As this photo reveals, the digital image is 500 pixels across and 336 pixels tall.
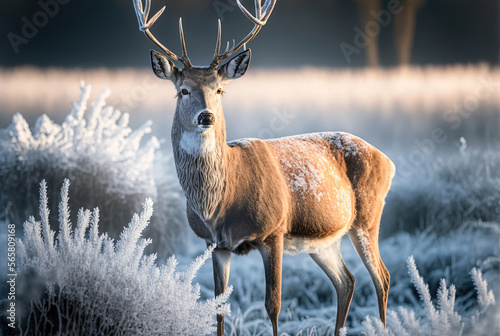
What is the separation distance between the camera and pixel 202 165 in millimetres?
3717

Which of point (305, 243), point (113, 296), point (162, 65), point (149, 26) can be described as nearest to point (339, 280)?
point (305, 243)

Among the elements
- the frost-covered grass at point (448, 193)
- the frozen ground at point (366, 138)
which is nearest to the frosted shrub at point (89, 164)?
the frozen ground at point (366, 138)

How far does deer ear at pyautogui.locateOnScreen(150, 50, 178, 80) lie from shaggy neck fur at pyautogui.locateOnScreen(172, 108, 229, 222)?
0.29 meters

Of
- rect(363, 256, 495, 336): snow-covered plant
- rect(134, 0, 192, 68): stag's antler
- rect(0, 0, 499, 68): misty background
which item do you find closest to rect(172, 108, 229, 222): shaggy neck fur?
rect(134, 0, 192, 68): stag's antler

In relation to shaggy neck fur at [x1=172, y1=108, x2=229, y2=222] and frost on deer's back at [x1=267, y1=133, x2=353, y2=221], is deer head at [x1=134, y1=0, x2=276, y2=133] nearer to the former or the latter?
shaggy neck fur at [x1=172, y1=108, x2=229, y2=222]

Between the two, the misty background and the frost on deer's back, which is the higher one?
the misty background

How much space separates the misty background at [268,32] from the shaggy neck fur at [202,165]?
194 centimetres

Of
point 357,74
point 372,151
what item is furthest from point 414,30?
point 372,151

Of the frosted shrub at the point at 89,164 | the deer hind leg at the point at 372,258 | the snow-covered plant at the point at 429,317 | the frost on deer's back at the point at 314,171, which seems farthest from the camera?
the frosted shrub at the point at 89,164

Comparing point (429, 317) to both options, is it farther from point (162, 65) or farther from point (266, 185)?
point (162, 65)

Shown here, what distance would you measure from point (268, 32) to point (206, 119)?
2299 mm

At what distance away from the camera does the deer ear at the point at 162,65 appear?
12.3 ft

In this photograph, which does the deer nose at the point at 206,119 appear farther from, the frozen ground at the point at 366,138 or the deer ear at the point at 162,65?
the frozen ground at the point at 366,138

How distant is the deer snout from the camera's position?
11.6ft
